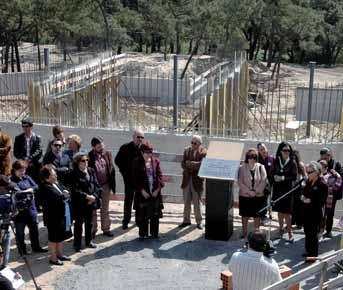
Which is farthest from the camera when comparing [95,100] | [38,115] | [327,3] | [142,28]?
[327,3]

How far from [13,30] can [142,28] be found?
907 cm

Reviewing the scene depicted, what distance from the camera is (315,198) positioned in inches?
293

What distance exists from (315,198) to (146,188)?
2233mm

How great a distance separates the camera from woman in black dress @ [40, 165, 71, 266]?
730 cm

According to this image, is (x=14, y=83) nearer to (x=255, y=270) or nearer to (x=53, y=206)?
(x=53, y=206)

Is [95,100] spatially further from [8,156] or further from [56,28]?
[56,28]

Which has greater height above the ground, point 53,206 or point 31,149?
point 31,149

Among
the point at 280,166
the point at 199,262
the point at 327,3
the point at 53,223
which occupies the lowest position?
the point at 199,262

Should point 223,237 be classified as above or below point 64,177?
below

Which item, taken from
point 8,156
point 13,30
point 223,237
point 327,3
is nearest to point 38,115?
point 8,156

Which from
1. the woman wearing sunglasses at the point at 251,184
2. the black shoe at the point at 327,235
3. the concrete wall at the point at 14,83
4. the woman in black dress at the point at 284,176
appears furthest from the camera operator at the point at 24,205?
the concrete wall at the point at 14,83

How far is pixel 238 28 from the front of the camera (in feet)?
103

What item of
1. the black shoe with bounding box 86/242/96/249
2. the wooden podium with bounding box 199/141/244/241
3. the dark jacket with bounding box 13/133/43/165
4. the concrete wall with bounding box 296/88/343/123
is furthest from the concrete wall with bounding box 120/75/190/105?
the black shoe with bounding box 86/242/96/249

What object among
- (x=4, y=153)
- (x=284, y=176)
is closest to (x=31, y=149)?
(x=4, y=153)
